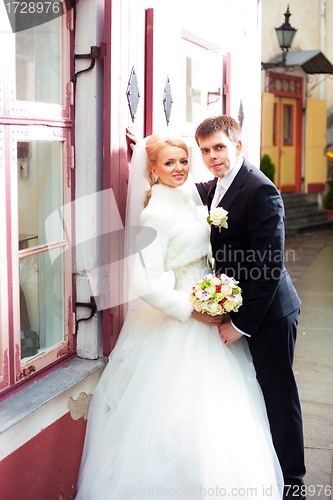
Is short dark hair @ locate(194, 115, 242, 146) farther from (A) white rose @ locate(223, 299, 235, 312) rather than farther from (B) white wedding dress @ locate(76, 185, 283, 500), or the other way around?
(A) white rose @ locate(223, 299, 235, 312)

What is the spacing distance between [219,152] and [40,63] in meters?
0.92

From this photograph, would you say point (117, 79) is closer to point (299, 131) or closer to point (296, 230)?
point (296, 230)

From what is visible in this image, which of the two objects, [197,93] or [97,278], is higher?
[197,93]

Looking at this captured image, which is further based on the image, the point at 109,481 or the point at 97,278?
the point at 97,278

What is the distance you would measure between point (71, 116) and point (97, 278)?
774 mm

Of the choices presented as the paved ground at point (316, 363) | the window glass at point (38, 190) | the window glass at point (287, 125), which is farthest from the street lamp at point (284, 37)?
the window glass at point (38, 190)

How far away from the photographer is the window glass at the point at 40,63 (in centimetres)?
282

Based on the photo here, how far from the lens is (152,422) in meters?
3.01

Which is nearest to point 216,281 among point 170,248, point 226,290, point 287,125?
point 226,290

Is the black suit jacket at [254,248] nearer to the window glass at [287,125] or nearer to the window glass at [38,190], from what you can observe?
the window glass at [38,190]

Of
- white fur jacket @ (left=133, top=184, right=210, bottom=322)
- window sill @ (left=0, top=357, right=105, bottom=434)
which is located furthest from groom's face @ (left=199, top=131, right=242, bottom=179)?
window sill @ (left=0, top=357, right=105, bottom=434)

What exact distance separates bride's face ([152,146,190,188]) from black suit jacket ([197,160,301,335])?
243mm

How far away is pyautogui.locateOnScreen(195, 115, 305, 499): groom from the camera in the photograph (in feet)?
10.4

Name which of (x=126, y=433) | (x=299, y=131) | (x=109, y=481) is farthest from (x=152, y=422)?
(x=299, y=131)
